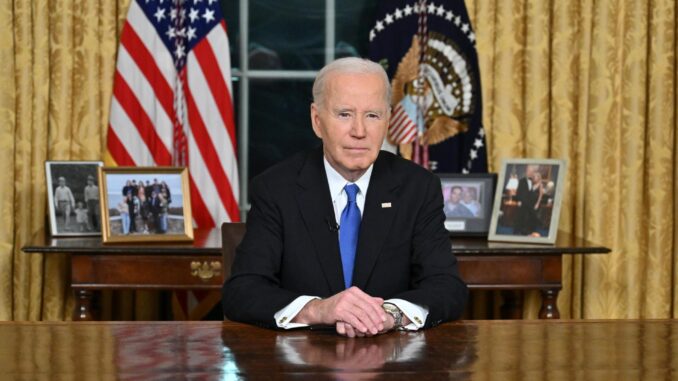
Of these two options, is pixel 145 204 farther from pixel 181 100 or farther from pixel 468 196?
pixel 468 196

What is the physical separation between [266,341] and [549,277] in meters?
2.08

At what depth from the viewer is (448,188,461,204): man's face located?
4469 millimetres

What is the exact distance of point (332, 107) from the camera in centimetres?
288

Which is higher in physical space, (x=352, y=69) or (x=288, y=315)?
(x=352, y=69)

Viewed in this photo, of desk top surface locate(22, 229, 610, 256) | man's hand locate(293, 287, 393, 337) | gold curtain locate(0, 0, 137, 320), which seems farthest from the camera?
gold curtain locate(0, 0, 137, 320)

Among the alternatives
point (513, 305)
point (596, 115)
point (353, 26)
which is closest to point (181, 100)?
point (353, 26)

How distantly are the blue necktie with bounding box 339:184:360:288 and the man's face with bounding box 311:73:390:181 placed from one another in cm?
9

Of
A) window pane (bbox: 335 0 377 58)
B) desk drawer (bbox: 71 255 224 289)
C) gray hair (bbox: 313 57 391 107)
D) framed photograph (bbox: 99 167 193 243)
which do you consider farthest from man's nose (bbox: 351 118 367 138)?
window pane (bbox: 335 0 377 58)

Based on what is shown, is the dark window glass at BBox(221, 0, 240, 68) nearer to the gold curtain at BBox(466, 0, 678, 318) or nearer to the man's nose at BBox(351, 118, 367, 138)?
the gold curtain at BBox(466, 0, 678, 318)

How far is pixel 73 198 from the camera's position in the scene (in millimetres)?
4438

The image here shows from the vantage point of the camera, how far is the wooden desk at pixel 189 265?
4.12 metres

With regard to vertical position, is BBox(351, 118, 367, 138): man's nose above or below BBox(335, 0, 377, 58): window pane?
below

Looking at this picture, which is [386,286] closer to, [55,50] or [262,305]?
[262,305]

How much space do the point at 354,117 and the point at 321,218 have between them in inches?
11.1
